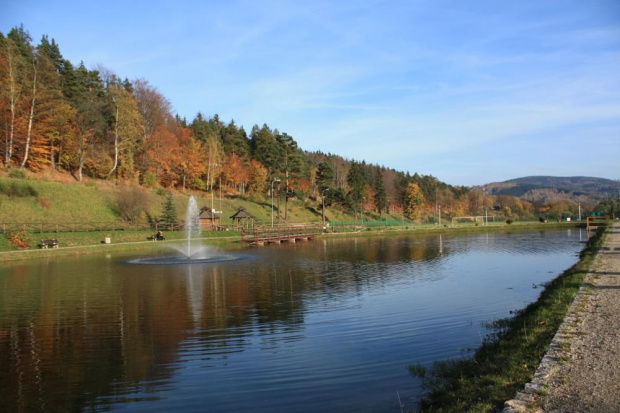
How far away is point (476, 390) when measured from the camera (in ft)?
22.2

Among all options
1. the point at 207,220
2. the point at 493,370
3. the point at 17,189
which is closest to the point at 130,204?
the point at 207,220

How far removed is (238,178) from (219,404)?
81.2 metres

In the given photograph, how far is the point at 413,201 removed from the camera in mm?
113000

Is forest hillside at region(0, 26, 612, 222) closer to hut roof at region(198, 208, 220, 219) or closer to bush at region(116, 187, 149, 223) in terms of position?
bush at region(116, 187, 149, 223)

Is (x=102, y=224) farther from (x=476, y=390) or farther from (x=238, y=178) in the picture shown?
(x=476, y=390)

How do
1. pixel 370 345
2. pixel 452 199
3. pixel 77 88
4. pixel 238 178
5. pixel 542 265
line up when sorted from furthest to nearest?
pixel 452 199
pixel 238 178
pixel 77 88
pixel 542 265
pixel 370 345

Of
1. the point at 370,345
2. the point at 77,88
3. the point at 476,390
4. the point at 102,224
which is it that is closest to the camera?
the point at 476,390

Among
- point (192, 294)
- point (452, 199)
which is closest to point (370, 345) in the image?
point (192, 294)

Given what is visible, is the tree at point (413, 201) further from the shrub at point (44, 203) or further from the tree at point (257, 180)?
the shrub at point (44, 203)

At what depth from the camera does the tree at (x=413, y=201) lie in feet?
371

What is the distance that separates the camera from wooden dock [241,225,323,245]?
165 ft

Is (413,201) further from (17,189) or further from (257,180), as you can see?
(17,189)

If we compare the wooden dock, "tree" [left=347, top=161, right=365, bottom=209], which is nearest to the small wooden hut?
the wooden dock

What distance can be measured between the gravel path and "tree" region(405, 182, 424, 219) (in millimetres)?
102984
